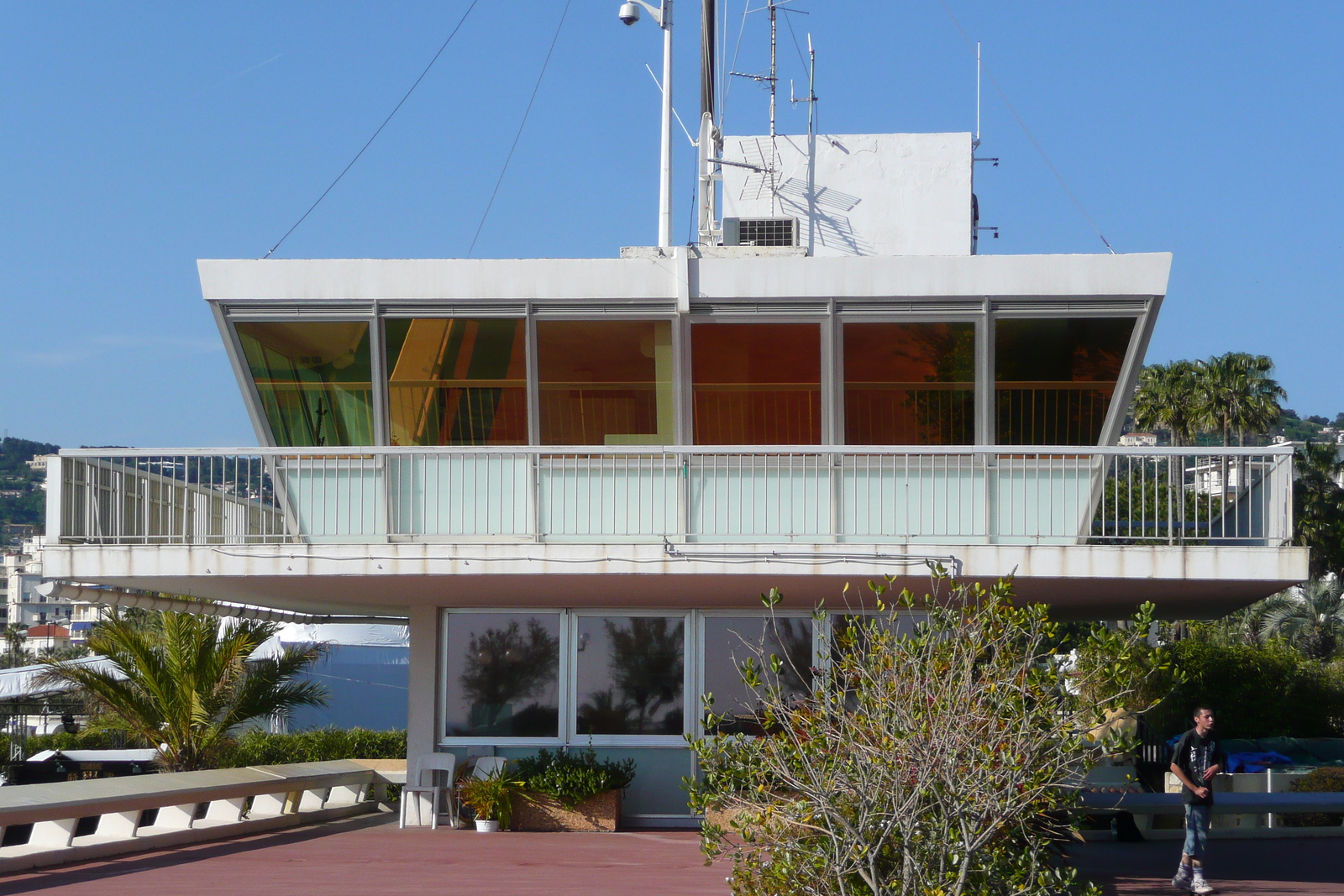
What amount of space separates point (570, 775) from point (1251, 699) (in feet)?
66.7

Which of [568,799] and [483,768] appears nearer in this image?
[568,799]

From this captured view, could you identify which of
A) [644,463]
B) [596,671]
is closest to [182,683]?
[596,671]

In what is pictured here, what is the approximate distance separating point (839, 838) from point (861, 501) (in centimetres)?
619

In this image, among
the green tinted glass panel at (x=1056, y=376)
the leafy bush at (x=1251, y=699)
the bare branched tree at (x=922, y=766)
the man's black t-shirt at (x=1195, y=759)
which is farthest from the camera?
the leafy bush at (x=1251, y=699)

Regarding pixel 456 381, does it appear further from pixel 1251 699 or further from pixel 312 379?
pixel 1251 699

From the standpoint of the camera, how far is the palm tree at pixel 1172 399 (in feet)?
136

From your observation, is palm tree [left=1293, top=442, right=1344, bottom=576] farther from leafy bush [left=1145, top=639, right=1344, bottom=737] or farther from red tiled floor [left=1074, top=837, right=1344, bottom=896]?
red tiled floor [left=1074, top=837, right=1344, bottom=896]

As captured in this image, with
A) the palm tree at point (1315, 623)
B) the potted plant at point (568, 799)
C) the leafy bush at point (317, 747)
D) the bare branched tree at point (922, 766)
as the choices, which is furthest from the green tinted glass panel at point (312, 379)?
the palm tree at point (1315, 623)

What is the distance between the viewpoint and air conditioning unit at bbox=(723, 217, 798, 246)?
49.9 ft

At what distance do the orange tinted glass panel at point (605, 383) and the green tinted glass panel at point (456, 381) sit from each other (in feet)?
0.88

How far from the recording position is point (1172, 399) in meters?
41.5

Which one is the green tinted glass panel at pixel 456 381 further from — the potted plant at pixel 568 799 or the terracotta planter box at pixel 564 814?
the terracotta planter box at pixel 564 814

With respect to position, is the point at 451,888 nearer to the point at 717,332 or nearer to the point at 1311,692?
the point at 717,332

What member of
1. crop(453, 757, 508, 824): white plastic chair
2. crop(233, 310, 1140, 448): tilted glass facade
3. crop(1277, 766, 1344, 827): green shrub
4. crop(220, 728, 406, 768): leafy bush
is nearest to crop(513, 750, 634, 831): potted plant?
crop(453, 757, 508, 824): white plastic chair
